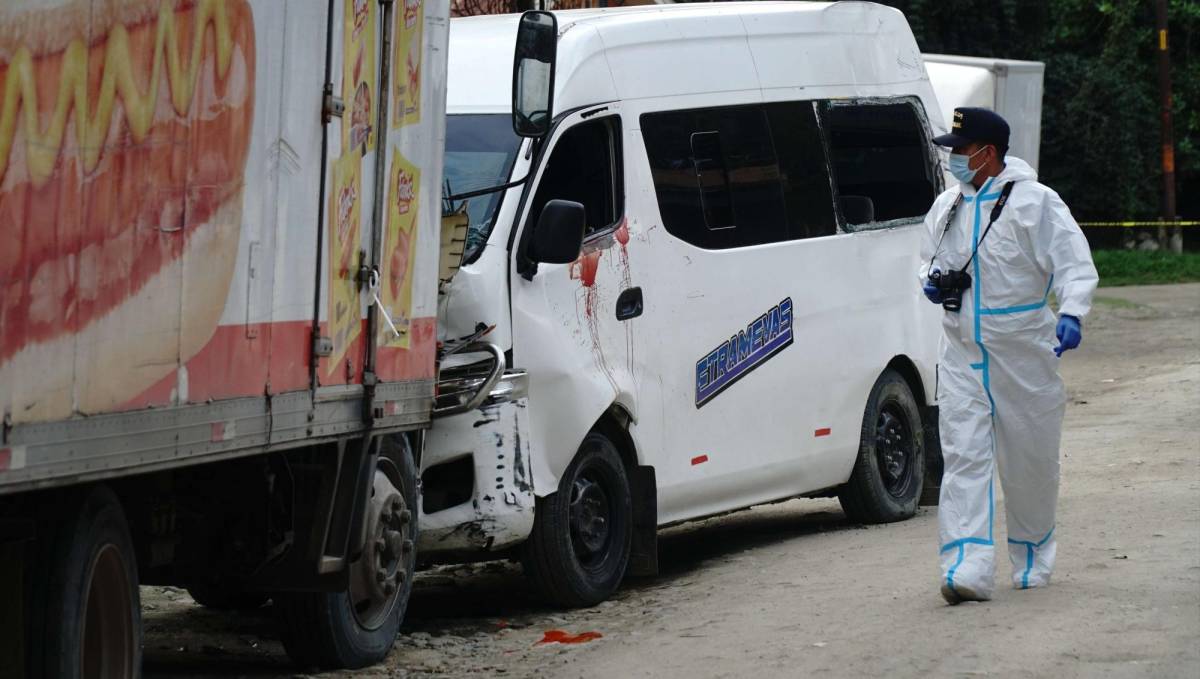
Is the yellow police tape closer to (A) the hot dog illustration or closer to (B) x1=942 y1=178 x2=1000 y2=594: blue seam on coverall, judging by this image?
(B) x1=942 y1=178 x2=1000 y2=594: blue seam on coverall

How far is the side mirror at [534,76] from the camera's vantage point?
8.07 m

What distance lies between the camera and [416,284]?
7.28 meters

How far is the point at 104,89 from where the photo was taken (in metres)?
4.72

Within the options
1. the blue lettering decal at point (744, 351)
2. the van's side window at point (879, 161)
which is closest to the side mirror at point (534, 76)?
the blue lettering decal at point (744, 351)

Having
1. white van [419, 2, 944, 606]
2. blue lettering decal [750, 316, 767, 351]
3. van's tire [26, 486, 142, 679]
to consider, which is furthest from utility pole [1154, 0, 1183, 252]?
van's tire [26, 486, 142, 679]

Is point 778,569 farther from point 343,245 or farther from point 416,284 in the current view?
point 343,245

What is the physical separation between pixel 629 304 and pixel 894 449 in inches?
119

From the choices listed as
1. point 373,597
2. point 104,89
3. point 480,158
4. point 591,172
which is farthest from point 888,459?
point 104,89

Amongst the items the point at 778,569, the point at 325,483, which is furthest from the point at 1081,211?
the point at 325,483

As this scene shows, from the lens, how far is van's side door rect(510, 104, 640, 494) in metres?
8.19

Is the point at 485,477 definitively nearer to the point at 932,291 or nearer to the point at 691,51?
the point at 932,291

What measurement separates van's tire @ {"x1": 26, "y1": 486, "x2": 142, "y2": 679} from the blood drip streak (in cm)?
105

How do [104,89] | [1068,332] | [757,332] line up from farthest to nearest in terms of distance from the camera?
[757,332], [1068,332], [104,89]

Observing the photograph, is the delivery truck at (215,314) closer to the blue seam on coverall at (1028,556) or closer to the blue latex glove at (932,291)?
the blue latex glove at (932,291)
